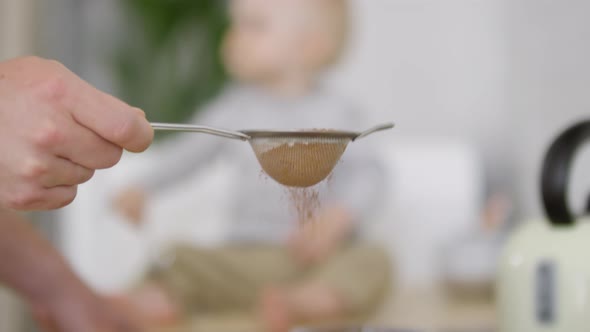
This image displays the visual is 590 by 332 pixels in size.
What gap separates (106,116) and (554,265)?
14.6 inches

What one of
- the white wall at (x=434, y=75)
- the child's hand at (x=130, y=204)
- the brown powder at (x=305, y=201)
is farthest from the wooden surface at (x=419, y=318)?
the brown powder at (x=305, y=201)

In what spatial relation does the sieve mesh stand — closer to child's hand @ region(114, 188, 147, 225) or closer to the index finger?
the index finger

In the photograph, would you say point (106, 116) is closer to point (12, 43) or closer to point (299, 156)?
point (299, 156)

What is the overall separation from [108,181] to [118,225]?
0.12 metres

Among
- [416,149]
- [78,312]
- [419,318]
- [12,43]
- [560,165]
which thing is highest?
[12,43]

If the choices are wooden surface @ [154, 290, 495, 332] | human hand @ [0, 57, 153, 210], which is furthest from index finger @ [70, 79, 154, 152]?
wooden surface @ [154, 290, 495, 332]

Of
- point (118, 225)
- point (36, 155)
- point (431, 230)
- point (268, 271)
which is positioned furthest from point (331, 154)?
point (118, 225)

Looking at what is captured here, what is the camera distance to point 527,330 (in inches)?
23.6

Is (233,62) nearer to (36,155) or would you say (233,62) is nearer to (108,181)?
(108,181)

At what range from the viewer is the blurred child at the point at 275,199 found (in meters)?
1.39

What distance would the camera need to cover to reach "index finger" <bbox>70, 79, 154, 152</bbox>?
418mm

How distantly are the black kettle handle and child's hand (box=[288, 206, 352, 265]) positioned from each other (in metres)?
0.88

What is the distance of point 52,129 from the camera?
41 cm

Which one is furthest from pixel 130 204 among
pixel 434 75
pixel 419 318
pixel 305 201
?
pixel 305 201
